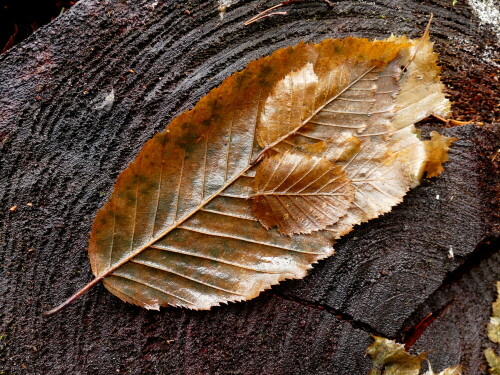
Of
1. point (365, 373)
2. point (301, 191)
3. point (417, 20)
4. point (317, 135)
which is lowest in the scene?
point (365, 373)

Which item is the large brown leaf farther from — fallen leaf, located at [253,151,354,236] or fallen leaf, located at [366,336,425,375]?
fallen leaf, located at [366,336,425,375]

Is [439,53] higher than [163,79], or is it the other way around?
[163,79]

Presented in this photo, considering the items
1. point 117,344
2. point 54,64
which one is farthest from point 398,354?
point 54,64

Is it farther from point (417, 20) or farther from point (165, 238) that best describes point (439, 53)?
point (165, 238)

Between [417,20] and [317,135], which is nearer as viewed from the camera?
[317,135]

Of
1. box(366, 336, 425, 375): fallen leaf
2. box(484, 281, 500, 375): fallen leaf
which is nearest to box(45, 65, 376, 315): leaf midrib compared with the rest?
box(366, 336, 425, 375): fallen leaf

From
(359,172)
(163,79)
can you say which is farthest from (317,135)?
(163,79)

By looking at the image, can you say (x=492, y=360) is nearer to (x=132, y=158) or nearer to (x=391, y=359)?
(x=391, y=359)

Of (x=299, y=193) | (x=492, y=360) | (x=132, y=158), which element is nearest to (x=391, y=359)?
(x=492, y=360)

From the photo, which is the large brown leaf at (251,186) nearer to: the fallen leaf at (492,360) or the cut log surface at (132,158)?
the cut log surface at (132,158)
